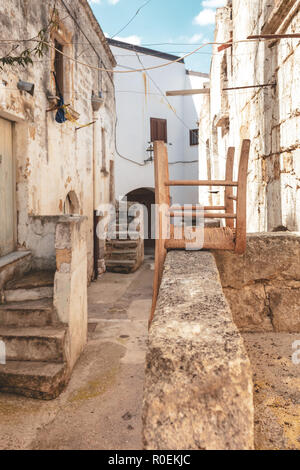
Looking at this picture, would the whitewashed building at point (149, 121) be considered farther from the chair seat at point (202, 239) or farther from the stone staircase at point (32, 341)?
the chair seat at point (202, 239)

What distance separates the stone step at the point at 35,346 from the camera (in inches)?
149

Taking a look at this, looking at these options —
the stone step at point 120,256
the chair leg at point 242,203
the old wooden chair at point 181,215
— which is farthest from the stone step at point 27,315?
the stone step at point 120,256

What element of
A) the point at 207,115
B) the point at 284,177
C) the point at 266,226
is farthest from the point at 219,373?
Answer: the point at 207,115

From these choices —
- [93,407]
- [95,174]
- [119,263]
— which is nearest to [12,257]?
[93,407]

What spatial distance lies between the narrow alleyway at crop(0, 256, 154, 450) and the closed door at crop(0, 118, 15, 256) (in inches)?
67.8

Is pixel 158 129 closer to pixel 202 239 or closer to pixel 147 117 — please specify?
pixel 147 117

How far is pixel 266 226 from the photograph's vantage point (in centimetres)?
466

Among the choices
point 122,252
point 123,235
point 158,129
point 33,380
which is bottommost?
point 33,380

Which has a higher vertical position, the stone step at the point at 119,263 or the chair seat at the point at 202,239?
the chair seat at the point at 202,239

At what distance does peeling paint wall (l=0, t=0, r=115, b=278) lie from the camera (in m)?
4.98

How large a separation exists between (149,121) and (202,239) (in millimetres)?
15208

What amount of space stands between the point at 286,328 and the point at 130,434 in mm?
1534

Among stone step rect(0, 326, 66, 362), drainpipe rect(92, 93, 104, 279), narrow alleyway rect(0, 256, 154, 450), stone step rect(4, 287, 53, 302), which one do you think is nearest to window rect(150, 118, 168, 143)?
drainpipe rect(92, 93, 104, 279)

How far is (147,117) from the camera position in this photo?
16.7 m
